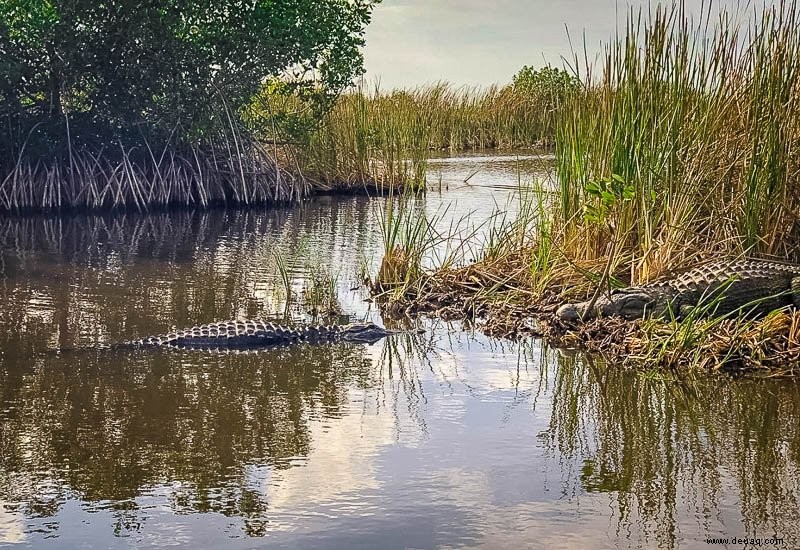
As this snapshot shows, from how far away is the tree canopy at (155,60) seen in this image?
1396 centimetres

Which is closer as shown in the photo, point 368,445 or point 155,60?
point 368,445

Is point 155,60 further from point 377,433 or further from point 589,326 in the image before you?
point 377,433

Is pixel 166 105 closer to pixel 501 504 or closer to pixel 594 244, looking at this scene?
pixel 594 244

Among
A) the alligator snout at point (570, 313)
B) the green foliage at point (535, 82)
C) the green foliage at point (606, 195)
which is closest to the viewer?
the alligator snout at point (570, 313)

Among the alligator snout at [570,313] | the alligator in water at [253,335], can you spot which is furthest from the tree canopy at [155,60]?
the alligator snout at [570,313]

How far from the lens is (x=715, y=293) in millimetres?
6176

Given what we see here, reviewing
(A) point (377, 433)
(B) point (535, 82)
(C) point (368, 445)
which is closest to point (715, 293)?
(A) point (377, 433)

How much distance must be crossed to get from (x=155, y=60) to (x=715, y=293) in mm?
10278

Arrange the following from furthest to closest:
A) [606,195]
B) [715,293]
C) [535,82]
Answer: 1. [535,82]
2. [606,195]
3. [715,293]

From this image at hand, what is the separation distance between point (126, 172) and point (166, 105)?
3.60 feet

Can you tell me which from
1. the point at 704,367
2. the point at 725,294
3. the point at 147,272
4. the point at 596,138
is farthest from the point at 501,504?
the point at 147,272

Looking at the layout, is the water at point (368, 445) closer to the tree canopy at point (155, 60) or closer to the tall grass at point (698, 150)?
the tall grass at point (698, 150)

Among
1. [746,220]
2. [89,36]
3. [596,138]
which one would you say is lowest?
[746,220]

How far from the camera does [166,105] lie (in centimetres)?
1478
